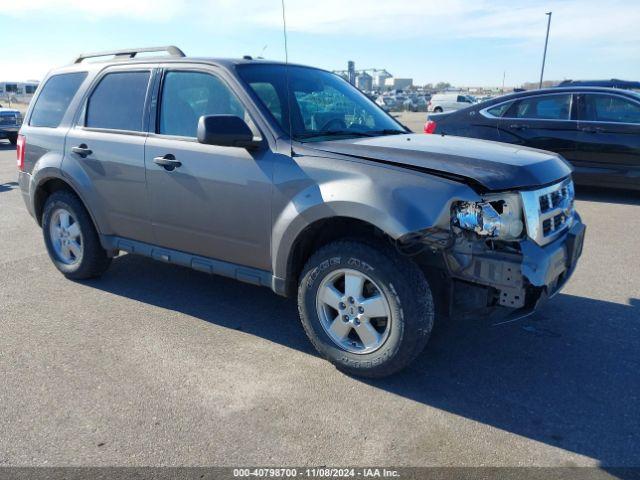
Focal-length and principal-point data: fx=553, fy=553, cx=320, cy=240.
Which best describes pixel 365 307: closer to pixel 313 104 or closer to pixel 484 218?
pixel 484 218

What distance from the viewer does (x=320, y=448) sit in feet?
9.08

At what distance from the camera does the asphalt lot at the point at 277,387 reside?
9.06 feet

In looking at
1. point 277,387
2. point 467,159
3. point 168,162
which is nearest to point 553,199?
point 467,159

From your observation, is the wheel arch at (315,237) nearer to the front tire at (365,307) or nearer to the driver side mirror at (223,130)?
the front tire at (365,307)

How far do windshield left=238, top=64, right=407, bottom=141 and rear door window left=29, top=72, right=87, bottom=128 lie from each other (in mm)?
1928

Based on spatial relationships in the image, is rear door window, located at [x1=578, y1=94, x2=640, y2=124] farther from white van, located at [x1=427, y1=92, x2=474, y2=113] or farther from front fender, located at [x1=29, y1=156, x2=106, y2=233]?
white van, located at [x1=427, y1=92, x2=474, y2=113]

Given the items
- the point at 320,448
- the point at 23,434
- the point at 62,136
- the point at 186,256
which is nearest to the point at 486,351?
the point at 320,448

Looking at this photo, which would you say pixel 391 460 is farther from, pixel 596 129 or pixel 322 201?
pixel 596 129

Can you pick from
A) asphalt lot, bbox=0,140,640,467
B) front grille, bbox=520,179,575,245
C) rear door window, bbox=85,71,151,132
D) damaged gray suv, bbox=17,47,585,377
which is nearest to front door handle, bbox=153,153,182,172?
damaged gray suv, bbox=17,47,585,377

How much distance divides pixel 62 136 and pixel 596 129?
23.6ft

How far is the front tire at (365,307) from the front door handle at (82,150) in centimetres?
232

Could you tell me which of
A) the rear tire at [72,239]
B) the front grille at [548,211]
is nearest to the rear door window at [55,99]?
the rear tire at [72,239]

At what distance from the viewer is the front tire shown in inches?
124

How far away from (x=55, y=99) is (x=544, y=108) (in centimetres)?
692
